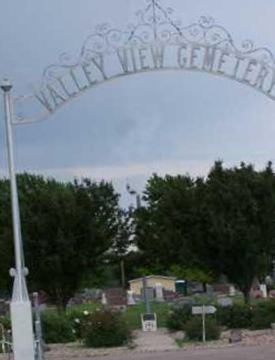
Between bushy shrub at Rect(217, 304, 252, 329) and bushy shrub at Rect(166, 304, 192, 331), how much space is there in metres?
1.13

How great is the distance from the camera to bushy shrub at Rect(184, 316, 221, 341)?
25297 mm

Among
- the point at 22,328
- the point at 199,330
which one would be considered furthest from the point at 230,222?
the point at 22,328

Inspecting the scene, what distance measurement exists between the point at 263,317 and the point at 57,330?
6.58m

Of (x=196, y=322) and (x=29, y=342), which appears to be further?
(x=196, y=322)

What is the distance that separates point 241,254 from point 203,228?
71.3 inches

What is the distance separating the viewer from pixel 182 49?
15508mm

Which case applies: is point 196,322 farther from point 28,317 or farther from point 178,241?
point 28,317

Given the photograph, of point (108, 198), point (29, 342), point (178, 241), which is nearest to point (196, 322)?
point (178, 241)

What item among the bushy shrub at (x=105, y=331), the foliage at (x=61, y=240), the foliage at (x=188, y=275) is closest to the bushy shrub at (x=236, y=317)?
the bushy shrub at (x=105, y=331)

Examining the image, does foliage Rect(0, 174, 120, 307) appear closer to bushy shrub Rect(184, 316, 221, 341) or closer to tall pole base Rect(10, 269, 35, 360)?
bushy shrub Rect(184, 316, 221, 341)

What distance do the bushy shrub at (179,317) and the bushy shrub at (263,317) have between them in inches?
82.7

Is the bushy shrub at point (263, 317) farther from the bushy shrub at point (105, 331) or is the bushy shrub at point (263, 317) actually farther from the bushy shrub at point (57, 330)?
the bushy shrub at point (57, 330)

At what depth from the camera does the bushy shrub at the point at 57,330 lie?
2767cm

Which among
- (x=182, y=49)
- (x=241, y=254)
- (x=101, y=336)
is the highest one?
(x=182, y=49)
